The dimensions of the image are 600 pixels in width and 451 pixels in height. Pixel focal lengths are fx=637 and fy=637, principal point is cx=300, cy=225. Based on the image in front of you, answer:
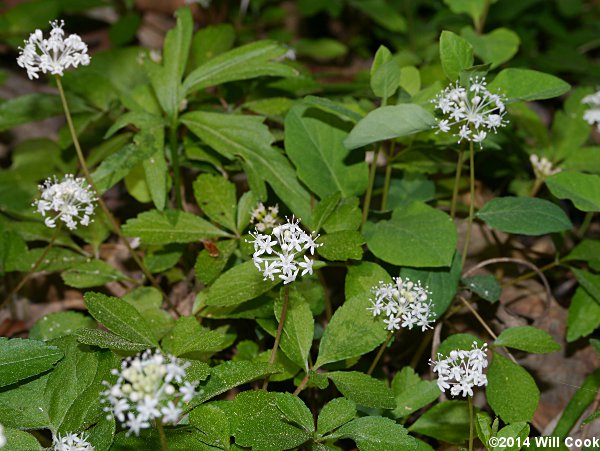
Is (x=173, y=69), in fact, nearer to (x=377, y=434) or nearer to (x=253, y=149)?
(x=253, y=149)

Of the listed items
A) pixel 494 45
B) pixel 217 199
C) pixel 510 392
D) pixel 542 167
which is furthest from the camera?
pixel 494 45

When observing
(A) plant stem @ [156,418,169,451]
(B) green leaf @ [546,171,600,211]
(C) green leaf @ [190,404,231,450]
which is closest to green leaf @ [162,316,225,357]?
(C) green leaf @ [190,404,231,450]

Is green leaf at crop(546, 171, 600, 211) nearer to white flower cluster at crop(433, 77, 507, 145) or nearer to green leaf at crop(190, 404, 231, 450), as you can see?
white flower cluster at crop(433, 77, 507, 145)

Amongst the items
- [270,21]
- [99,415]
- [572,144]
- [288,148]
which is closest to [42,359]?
[99,415]

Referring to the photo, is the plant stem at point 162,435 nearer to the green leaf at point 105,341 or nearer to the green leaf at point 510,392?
the green leaf at point 105,341

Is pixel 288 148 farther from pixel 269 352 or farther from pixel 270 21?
pixel 270 21

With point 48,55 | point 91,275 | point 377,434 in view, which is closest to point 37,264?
point 91,275

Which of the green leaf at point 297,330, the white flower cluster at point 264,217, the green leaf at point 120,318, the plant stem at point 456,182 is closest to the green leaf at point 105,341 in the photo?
the green leaf at point 120,318
